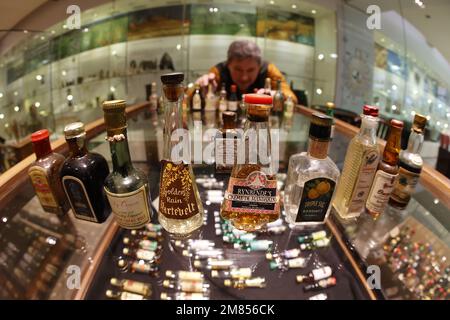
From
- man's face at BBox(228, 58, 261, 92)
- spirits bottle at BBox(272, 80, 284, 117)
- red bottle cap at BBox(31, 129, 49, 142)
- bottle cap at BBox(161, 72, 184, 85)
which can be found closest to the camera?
Result: bottle cap at BBox(161, 72, 184, 85)

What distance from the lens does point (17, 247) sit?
1.92 feet

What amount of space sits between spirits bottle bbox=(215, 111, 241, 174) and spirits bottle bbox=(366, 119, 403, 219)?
14.2 inches

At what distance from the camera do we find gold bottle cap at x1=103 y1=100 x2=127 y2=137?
462mm

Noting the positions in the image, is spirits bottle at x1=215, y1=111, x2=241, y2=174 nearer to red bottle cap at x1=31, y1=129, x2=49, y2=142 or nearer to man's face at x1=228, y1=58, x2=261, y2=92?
red bottle cap at x1=31, y1=129, x2=49, y2=142

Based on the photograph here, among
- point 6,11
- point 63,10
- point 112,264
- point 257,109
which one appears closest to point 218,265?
point 112,264

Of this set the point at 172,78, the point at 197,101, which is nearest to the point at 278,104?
the point at 197,101

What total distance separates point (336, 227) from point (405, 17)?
2307mm

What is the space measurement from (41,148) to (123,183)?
0.75ft

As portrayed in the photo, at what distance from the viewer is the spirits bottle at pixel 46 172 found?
1.87 feet

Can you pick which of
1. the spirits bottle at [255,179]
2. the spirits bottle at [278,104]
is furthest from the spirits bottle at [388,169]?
the spirits bottle at [278,104]

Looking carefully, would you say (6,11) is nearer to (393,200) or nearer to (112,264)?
(112,264)

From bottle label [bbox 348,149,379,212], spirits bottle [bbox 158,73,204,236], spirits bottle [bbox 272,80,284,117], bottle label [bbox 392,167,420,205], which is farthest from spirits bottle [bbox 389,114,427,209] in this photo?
spirits bottle [bbox 272,80,284,117]

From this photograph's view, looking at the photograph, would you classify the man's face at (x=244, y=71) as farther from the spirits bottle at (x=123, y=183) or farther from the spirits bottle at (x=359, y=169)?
the spirits bottle at (x=123, y=183)

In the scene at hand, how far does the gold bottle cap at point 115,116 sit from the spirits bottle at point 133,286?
34 cm
